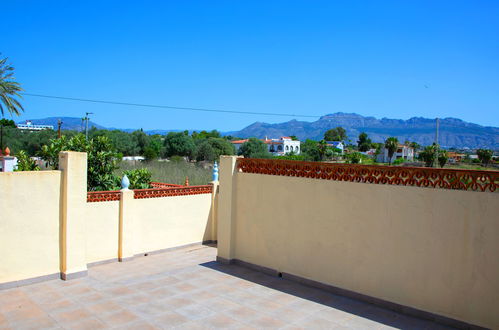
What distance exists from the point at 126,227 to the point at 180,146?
37743 mm

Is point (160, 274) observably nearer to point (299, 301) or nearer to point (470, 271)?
point (299, 301)

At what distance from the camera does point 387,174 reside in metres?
5.53

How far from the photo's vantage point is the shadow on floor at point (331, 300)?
5020 mm

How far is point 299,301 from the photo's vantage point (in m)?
5.75

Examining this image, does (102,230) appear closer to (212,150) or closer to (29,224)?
(29,224)

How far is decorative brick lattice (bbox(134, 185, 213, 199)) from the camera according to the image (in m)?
8.12

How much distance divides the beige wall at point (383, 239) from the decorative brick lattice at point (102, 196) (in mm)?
2267

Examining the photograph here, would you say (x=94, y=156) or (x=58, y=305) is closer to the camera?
(x=58, y=305)

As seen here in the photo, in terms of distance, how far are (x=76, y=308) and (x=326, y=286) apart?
3640mm

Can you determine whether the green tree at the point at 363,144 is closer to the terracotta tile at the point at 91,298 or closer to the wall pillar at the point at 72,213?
the wall pillar at the point at 72,213

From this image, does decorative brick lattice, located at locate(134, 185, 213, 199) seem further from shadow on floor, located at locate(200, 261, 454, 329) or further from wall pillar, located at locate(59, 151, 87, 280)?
shadow on floor, located at locate(200, 261, 454, 329)

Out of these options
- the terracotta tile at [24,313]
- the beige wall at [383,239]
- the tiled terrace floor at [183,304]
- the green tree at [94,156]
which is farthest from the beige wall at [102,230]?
the green tree at [94,156]

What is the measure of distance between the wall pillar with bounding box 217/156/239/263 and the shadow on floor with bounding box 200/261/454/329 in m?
0.29

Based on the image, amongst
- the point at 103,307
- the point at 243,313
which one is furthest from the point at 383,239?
the point at 103,307
